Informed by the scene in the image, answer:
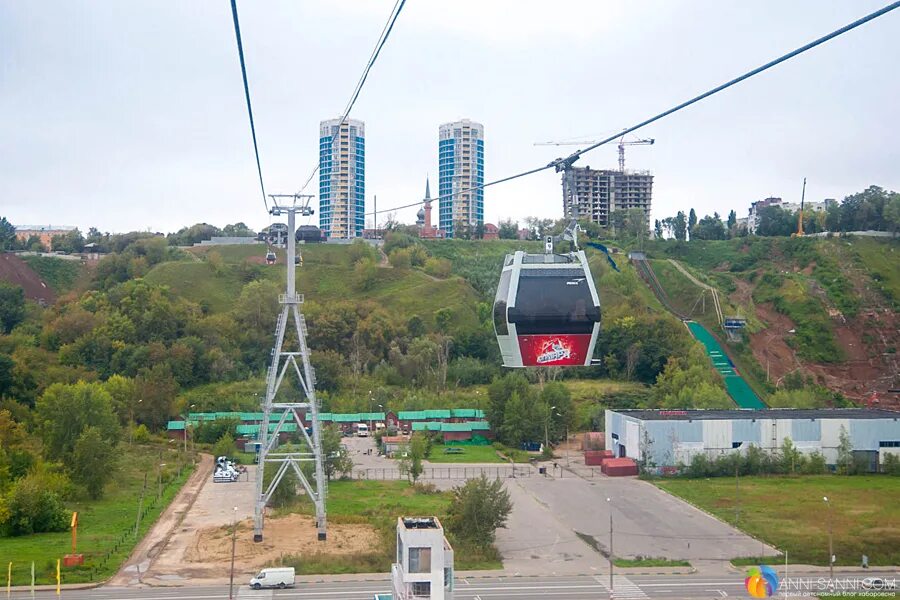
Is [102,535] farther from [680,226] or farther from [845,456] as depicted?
[680,226]

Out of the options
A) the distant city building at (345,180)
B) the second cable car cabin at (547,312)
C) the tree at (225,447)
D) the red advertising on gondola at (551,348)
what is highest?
the distant city building at (345,180)

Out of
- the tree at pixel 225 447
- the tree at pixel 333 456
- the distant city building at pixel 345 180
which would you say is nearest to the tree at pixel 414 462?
the tree at pixel 333 456

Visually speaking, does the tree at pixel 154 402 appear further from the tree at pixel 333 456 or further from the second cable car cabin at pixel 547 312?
the second cable car cabin at pixel 547 312

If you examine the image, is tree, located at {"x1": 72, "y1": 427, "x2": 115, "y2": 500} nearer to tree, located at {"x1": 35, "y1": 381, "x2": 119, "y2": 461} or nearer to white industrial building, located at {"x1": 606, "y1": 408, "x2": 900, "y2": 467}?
tree, located at {"x1": 35, "y1": 381, "x2": 119, "y2": 461}

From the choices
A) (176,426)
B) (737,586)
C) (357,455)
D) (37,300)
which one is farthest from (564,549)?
(37,300)

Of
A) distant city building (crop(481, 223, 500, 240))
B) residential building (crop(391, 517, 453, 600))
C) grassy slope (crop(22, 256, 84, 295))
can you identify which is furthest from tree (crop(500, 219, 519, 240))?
residential building (crop(391, 517, 453, 600))

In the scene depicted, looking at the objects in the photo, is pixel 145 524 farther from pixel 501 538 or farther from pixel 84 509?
pixel 501 538
